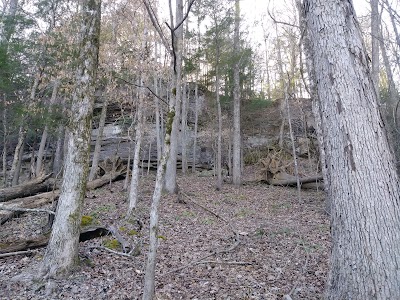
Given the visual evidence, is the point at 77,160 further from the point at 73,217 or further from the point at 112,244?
the point at 112,244

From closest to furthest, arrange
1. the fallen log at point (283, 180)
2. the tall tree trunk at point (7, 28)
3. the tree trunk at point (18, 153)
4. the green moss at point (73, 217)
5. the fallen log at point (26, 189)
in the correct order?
the green moss at point (73, 217) → the fallen log at point (26, 189) → the tall tree trunk at point (7, 28) → the tree trunk at point (18, 153) → the fallen log at point (283, 180)

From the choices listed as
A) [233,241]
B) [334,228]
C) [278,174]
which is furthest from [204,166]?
[334,228]

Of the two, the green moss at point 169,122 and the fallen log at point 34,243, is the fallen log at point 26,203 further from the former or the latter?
the green moss at point 169,122

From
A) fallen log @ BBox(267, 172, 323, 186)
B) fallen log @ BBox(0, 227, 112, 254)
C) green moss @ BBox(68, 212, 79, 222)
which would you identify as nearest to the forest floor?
fallen log @ BBox(0, 227, 112, 254)

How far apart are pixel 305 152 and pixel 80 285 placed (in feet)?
69.8

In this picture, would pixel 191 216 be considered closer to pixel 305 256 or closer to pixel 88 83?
pixel 305 256

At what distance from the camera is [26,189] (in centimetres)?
952

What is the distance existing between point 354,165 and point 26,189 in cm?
970

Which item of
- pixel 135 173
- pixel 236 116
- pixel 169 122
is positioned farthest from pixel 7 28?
pixel 169 122

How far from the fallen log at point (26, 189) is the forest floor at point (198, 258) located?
879 millimetres

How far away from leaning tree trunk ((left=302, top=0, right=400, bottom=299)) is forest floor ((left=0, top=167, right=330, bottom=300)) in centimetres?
177

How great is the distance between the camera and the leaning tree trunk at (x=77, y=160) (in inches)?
194

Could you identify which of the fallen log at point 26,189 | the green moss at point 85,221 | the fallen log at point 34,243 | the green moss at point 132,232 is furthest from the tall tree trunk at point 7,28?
the green moss at point 132,232

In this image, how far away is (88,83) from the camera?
5324mm
